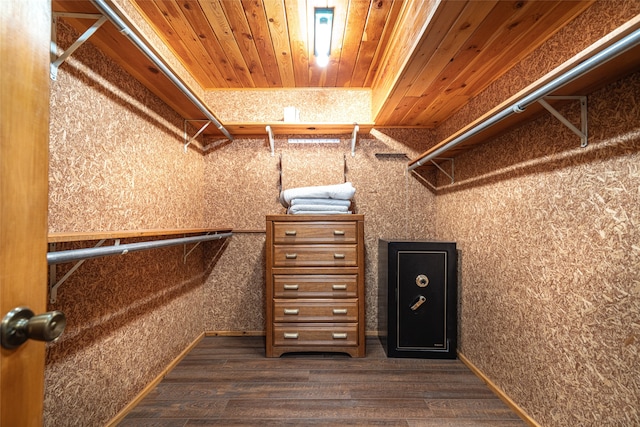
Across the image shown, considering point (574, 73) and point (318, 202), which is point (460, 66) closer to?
point (574, 73)

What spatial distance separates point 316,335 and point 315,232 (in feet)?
2.41

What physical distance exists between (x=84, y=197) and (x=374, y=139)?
215 cm

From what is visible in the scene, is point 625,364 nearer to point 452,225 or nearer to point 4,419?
point 452,225

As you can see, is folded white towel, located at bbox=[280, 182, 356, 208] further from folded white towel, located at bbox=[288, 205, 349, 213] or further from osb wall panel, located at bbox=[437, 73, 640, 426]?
osb wall panel, located at bbox=[437, 73, 640, 426]

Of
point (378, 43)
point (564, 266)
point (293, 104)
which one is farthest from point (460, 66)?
point (293, 104)

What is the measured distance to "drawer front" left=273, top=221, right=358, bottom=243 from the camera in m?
2.24

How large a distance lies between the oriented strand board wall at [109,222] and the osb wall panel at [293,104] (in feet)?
2.17

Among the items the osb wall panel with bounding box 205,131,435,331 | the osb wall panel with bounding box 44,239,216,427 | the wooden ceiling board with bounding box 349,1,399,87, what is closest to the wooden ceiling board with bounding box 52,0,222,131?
the osb wall panel with bounding box 205,131,435,331

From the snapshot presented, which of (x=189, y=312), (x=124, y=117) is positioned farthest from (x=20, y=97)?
(x=189, y=312)

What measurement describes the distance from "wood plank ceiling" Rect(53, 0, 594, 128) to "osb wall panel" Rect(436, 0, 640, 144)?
0.04 meters

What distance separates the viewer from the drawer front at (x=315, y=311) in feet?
7.31

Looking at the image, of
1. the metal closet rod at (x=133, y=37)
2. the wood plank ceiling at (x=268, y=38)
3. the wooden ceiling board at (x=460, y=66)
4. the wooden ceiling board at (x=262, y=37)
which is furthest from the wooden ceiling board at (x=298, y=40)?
the wooden ceiling board at (x=460, y=66)

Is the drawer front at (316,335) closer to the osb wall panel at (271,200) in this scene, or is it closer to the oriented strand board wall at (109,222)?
the osb wall panel at (271,200)

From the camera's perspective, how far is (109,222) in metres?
1.46
